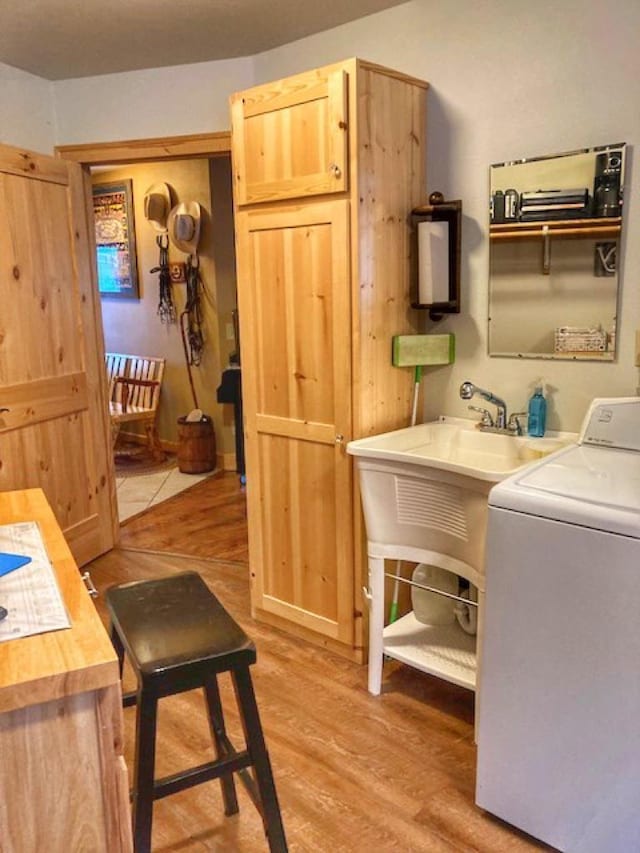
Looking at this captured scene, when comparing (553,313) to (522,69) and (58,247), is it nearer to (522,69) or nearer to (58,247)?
(522,69)

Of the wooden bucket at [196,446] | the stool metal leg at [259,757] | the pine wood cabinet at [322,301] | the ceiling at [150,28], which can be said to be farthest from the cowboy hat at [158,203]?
the stool metal leg at [259,757]

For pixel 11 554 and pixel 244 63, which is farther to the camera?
pixel 244 63

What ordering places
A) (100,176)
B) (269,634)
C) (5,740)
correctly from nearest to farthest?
1. (5,740)
2. (269,634)
3. (100,176)

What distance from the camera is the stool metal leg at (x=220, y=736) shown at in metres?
1.86

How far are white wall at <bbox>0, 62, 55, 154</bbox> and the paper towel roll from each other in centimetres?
211

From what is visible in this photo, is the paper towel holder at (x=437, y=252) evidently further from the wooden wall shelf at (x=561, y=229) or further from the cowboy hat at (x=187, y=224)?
the cowboy hat at (x=187, y=224)

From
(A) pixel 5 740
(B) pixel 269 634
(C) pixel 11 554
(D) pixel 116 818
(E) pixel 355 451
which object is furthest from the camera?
(B) pixel 269 634

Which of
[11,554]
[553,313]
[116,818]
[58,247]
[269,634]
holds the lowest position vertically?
[269,634]

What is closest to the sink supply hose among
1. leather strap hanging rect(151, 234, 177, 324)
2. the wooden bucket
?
the wooden bucket

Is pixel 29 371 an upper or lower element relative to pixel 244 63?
lower

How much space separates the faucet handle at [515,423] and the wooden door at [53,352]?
84.5 inches

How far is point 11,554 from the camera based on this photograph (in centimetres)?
158

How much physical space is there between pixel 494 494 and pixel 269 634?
60.2 inches

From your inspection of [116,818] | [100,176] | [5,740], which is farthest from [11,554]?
[100,176]
